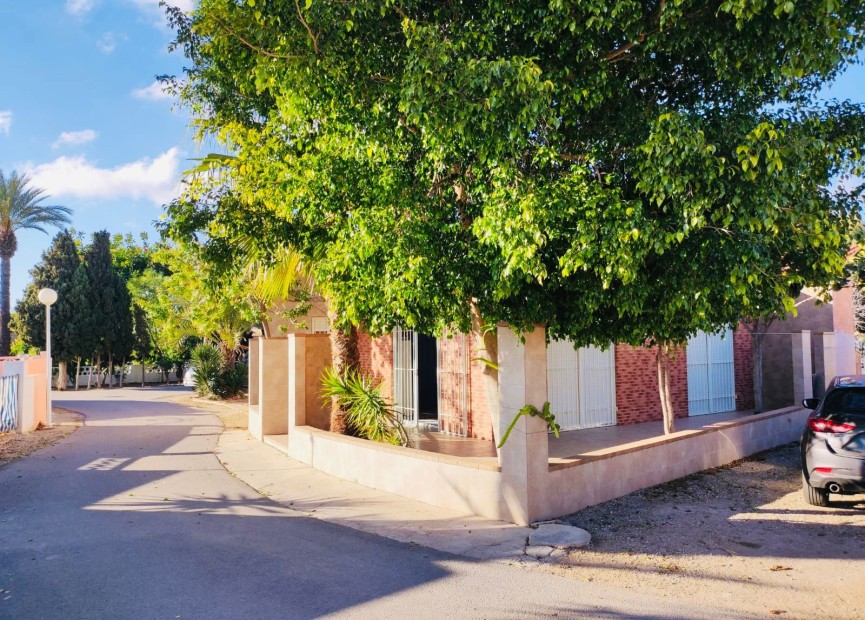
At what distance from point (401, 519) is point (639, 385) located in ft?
28.9

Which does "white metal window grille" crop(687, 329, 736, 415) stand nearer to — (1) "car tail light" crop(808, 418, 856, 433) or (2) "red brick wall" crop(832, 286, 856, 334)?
(2) "red brick wall" crop(832, 286, 856, 334)

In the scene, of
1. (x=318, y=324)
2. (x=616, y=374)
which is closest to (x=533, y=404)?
(x=616, y=374)

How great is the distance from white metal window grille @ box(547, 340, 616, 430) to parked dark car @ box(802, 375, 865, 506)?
19.2 feet

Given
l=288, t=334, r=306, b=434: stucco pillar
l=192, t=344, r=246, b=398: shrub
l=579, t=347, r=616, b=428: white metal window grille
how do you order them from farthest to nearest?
l=192, t=344, r=246, b=398: shrub, l=579, t=347, r=616, b=428: white metal window grille, l=288, t=334, r=306, b=434: stucco pillar

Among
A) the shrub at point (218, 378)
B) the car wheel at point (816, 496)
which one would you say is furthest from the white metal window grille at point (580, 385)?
the shrub at point (218, 378)

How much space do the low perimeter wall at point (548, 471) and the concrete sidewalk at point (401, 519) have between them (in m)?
0.16

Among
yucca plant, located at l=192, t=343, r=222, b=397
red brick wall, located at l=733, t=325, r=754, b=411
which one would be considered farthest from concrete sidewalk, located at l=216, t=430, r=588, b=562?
yucca plant, located at l=192, t=343, r=222, b=397

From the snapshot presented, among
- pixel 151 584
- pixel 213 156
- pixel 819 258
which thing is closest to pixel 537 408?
pixel 819 258

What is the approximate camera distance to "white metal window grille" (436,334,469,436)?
13.4m

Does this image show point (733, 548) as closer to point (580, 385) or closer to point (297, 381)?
point (580, 385)

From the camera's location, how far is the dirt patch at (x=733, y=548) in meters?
5.35

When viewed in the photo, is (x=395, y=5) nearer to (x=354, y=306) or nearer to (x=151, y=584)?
(x=354, y=306)

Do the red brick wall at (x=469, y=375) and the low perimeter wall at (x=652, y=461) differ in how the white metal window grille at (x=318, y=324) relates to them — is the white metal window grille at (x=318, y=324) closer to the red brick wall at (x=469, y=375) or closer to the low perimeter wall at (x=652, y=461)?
the red brick wall at (x=469, y=375)

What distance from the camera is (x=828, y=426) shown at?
7469 mm
